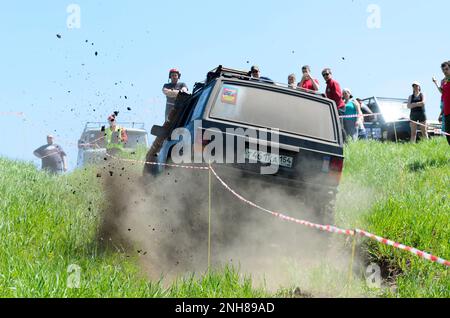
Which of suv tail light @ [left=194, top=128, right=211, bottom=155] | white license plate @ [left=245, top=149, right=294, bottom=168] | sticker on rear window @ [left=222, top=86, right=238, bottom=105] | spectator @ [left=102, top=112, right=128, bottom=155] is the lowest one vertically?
spectator @ [left=102, top=112, right=128, bottom=155]

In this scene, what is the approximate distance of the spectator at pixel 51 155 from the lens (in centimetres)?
1745

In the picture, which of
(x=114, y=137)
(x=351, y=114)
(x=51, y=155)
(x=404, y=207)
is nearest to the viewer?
(x=404, y=207)

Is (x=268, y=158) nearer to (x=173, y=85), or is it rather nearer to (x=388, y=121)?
(x=173, y=85)

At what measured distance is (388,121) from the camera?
60.8ft

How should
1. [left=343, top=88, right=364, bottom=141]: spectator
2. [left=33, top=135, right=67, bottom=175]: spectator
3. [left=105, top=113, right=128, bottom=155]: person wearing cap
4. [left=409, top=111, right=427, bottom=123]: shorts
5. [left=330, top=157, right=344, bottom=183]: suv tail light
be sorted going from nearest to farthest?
[left=330, top=157, right=344, bottom=183]: suv tail light < [left=409, top=111, right=427, bottom=123]: shorts < [left=105, top=113, right=128, bottom=155]: person wearing cap < [left=343, top=88, right=364, bottom=141]: spectator < [left=33, top=135, right=67, bottom=175]: spectator

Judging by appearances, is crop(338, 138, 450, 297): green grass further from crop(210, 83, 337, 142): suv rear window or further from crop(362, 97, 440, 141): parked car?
crop(362, 97, 440, 141): parked car

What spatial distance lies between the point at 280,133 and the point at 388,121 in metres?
13.1

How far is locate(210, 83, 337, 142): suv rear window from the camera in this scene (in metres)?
6.41

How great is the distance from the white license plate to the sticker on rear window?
71cm

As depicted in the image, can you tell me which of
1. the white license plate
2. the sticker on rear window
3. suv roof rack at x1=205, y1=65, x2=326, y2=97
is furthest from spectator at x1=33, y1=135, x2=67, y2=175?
the white license plate

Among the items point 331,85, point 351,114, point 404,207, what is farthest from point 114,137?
point 404,207

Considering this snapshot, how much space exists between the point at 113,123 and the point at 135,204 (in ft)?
27.1
